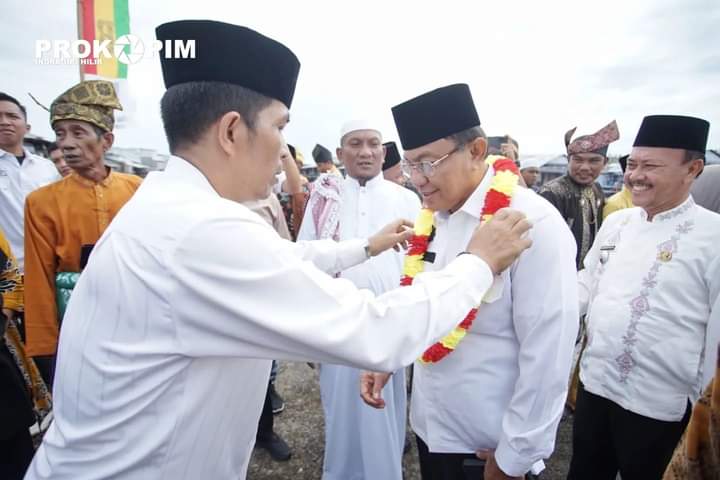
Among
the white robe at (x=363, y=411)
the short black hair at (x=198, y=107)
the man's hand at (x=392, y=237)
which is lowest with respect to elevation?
the white robe at (x=363, y=411)

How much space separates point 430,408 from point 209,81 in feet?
5.48

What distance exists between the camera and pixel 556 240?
59.3 inches

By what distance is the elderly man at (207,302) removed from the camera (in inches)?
40.6

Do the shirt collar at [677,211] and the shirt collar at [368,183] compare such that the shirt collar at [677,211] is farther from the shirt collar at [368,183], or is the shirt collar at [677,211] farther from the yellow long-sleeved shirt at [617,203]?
the yellow long-sleeved shirt at [617,203]

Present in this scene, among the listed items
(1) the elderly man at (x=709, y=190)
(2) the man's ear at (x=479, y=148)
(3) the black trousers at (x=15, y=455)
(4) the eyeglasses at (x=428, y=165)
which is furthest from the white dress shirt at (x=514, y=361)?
(3) the black trousers at (x=15, y=455)

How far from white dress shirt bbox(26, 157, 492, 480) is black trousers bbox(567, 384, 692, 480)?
163 centimetres

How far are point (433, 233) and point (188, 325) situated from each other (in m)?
1.37

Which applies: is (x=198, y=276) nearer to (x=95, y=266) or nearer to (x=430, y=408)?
(x=95, y=266)

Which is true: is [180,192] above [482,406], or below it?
above

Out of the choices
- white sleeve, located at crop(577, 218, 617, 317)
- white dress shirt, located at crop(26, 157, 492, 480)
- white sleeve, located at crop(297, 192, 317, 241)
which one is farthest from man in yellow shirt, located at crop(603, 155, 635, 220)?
white dress shirt, located at crop(26, 157, 492, 480)

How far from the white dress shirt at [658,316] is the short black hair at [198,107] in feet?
7.29

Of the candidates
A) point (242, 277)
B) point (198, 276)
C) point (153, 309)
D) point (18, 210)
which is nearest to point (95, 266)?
point (153, 309)

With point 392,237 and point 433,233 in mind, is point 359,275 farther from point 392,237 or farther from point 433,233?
point 433,233

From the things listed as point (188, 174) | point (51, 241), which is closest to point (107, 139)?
point (51, 241)
